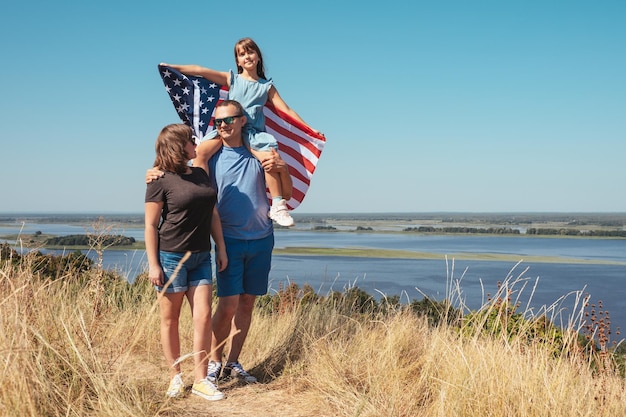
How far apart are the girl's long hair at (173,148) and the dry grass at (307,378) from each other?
3.40 feet

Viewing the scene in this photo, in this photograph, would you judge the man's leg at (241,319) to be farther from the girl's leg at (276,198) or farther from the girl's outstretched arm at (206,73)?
the girl's outstretched arm at (206,73)

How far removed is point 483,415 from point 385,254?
64.7m

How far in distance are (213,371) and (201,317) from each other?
2.06 ft

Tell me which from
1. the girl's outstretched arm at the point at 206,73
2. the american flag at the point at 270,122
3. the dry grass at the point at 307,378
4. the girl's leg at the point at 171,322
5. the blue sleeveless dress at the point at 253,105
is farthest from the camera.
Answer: the american flag at the point at 270,122

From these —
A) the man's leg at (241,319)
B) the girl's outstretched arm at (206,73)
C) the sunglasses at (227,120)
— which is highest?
the girl's outstretched arm at (206,73)

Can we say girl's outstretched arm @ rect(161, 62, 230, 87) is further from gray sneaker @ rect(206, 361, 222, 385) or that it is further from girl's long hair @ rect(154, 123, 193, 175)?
gray sneaker @ rect(206, 361, 222, 385)

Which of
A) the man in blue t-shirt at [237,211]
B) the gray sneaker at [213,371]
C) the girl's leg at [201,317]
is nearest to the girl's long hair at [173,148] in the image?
the man in blue t-shirt at [237,211]

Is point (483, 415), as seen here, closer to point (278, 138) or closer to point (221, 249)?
A: point (221, 249)

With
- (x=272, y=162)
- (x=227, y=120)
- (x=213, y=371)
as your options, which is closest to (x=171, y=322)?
(x=213, y=371)

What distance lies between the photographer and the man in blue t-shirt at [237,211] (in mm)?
4578

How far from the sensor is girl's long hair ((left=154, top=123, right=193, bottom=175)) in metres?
4.21

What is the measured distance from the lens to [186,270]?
426 cm

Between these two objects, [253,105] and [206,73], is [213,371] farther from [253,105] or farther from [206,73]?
[206,73]

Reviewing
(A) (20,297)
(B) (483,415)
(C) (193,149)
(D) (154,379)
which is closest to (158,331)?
(D) (154,379)
